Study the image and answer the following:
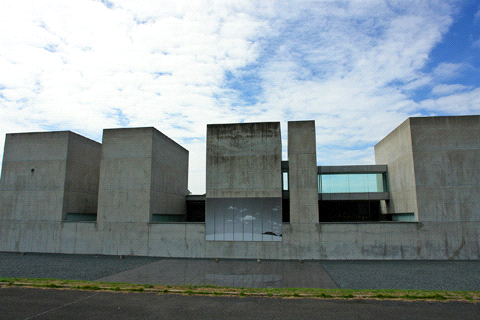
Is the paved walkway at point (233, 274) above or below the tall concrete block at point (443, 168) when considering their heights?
below

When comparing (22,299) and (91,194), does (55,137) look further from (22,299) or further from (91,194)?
(22,299)

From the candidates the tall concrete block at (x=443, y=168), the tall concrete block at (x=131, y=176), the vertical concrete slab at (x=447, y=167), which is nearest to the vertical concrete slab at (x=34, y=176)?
the tall concrete block at (x=131, y=176)

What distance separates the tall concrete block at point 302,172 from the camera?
2127 cm

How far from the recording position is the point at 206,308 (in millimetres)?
10117

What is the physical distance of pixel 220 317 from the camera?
930cm

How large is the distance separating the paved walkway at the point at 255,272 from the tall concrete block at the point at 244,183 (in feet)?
7.22

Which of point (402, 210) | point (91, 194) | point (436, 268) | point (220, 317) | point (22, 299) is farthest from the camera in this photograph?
point (91, 194)

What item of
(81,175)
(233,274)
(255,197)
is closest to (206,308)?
(233,274)

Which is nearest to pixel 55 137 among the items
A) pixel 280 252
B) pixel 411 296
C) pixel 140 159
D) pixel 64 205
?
pixel 64 205

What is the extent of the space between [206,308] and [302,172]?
13.4 meters

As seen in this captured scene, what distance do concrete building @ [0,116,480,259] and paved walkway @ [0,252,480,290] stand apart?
4.09 ft

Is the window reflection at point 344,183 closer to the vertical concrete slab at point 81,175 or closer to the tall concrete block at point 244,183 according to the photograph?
the tall concrete block at point 244,183

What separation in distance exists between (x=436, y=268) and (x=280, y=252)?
8.67 metres

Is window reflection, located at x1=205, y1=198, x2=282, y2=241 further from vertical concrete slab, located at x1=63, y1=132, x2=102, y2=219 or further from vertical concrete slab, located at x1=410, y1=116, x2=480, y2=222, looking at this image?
vertical concrete slab, located at x1=63, y1=132, x2=102, y2=219
